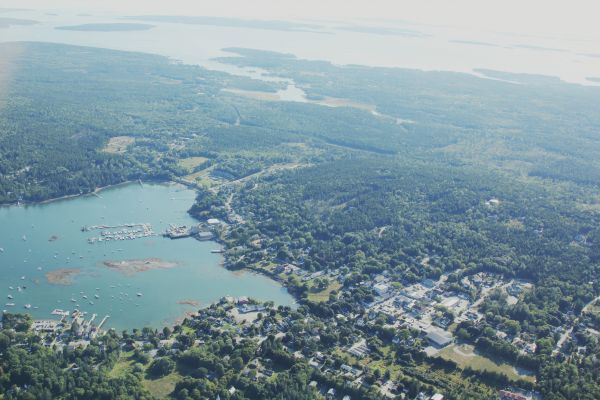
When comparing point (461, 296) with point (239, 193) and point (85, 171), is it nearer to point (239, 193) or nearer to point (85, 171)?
point (239, 193)

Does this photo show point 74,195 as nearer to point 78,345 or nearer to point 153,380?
point 78,345

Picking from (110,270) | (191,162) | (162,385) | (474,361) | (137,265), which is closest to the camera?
(162,385)

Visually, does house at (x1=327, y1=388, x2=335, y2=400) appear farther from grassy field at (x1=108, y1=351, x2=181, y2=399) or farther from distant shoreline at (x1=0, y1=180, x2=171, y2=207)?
distant shoreline at (x1=0, y1=180, x2=171, y2=207)

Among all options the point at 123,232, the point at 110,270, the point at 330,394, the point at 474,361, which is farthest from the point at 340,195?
the point at 330,394

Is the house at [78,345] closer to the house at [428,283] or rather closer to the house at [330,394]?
the house at [330,394]

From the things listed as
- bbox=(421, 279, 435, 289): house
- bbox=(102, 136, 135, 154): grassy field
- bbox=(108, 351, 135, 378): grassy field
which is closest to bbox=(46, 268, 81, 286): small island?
bbox=(108, 351, 135, 378): grassy field

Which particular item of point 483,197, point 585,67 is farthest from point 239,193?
point 585,67
